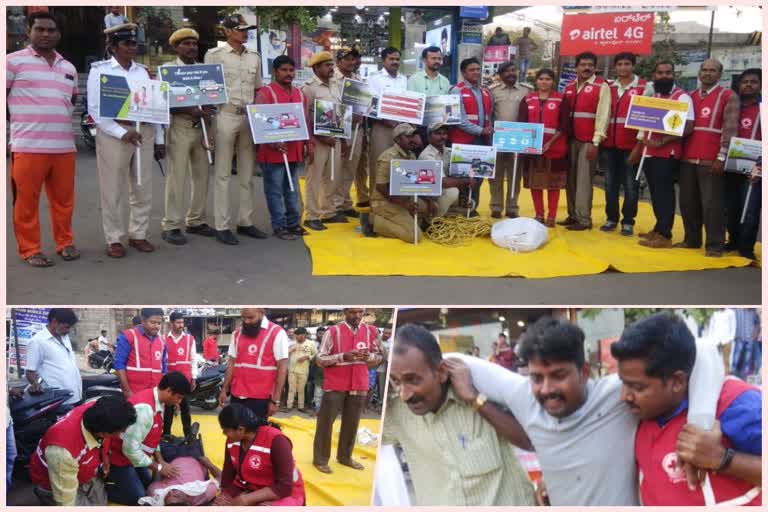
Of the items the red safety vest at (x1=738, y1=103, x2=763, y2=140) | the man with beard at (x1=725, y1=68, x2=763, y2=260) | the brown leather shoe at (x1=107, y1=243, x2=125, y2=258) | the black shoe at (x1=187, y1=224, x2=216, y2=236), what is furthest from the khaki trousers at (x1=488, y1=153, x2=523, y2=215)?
the brown leather shoe at (x1=107, y1=243, x2=125, y2=258)

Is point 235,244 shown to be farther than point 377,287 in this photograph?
Yes

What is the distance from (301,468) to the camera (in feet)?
11.3

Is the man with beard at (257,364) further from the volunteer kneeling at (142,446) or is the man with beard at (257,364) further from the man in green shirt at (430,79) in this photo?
the man in green shirt at (430,79)

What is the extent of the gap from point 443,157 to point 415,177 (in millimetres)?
563

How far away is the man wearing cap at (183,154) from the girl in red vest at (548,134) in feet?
8.80

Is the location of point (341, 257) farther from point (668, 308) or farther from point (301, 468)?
point (668, 308)

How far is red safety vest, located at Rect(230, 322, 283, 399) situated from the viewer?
3484 mm

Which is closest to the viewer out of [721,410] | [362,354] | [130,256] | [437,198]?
[721,410]

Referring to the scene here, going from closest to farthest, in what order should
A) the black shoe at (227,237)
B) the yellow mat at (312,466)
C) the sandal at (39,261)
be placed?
the yellow mat at (312,466), the sandal at (39,261), the black shoe at (227,237)

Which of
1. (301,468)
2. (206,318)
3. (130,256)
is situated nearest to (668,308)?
(301,468)

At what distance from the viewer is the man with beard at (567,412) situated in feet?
9.23

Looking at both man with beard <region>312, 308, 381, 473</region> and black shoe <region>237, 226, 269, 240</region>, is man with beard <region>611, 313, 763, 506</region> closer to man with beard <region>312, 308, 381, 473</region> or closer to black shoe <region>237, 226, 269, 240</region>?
man with beard <region>312, 308, 381, 473</region>

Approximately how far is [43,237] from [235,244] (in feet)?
5.01

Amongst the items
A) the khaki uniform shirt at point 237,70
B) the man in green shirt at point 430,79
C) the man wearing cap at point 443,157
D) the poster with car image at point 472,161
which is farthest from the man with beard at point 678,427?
the man in green shirt at point 430,79
